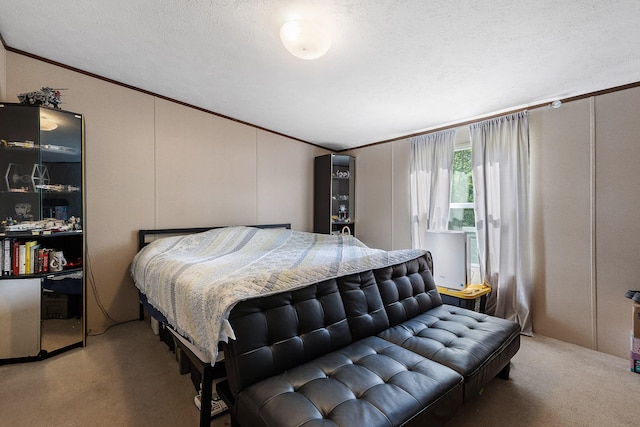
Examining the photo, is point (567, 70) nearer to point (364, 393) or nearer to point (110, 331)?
point (364, 393)

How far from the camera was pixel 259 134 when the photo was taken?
405 cm

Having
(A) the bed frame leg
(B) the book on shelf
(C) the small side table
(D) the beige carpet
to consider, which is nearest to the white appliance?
(C) the small side table

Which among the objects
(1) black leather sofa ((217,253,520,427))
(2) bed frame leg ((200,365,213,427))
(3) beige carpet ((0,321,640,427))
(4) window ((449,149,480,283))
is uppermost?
(4) window ((449,149,480,283))

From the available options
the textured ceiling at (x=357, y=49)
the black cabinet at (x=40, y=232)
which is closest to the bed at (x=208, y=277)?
the black cabinet at (x=40, y=232)

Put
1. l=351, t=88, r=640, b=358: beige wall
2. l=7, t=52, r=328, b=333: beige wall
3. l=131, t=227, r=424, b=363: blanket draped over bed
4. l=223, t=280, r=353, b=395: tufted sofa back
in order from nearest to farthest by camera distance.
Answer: l=223, t=280, r=353, b=395: tufted sofa back, l=131, t=227, r=424, b=363: blanket draped over bed, l=351, t=88, r=640, b=358: beige wall, l=7, t=52, r=328, b=333: beige wall

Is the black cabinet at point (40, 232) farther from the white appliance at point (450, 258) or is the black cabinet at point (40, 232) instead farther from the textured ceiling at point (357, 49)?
the white appliance at point (450, 258)

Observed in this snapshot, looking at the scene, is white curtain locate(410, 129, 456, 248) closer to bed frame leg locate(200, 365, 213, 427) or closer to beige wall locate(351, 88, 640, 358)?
beige wall locate(351, 88, 640, 358)

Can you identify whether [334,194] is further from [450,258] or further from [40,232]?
[40,232]

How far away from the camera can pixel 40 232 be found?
2262mm

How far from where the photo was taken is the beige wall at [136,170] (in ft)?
9.11

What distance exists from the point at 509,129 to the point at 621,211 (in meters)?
1.21

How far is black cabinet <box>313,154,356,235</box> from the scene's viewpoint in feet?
14.8

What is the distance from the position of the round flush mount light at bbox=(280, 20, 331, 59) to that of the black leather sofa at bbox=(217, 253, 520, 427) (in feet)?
4.96

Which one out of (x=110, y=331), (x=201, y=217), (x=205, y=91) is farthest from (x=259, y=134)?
(x=110, y=331)
